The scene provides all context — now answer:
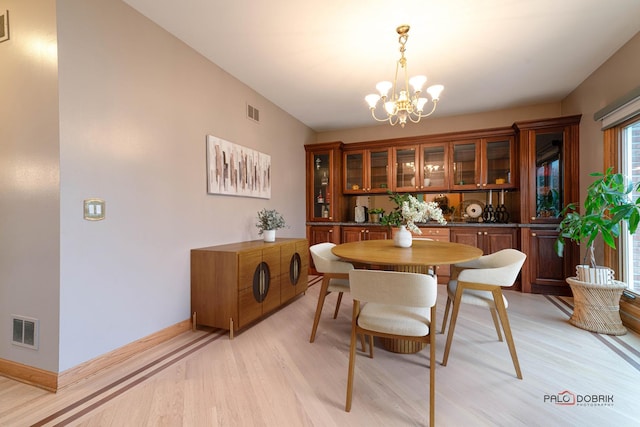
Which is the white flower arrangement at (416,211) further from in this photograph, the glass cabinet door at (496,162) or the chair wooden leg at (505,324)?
the glass cabinet door at (496,162)

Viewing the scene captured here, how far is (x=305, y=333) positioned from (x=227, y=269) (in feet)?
2.98

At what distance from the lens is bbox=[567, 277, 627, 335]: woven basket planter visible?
2.44 m

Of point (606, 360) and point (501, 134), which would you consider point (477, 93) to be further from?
point (606, 360)

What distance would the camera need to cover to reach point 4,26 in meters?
1.88

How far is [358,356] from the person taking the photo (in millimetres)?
2100

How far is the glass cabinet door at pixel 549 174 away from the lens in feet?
12.0

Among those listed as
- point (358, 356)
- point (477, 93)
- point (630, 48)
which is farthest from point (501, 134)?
point (358, 356)

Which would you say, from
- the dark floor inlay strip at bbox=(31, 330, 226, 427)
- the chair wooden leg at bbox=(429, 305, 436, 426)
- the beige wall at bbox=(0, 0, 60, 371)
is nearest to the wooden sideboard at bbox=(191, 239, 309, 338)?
the dark floor inlay strip at bbox=(31, 330, 226, 427)

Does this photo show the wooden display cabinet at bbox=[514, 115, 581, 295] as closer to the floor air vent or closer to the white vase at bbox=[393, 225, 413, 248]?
the white vase at bbox=[393, 225, 413, 248]

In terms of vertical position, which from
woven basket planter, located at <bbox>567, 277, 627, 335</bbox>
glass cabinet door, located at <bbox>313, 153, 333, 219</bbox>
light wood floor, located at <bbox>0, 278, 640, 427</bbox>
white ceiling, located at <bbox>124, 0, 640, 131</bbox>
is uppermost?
white ceiling, located at <bbox>124, 0, 640, 131</bbox>

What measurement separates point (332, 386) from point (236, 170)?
234 cm

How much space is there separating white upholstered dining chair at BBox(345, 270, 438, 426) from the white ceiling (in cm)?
199

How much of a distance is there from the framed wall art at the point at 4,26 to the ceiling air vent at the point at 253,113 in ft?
6.44

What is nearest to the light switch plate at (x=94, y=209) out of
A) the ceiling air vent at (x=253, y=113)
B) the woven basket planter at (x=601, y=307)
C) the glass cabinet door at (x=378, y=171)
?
the ceiling air vent at (x=253, y=113)
